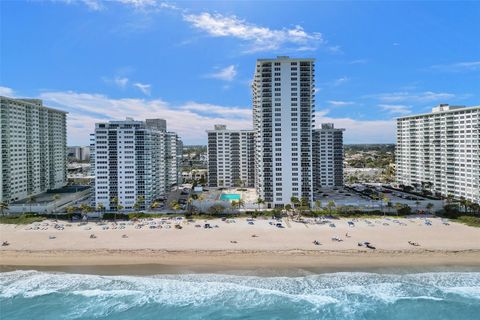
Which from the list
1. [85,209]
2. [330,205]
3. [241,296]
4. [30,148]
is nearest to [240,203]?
[330,205]

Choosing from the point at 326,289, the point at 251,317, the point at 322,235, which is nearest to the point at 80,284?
the point at 251,317

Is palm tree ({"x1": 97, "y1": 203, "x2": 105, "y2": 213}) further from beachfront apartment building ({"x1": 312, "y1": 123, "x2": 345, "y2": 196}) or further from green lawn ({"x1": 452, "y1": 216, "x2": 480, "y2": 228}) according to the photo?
green lawn ({"x1": 452, "y1": 216, "x2": 480, "y2": 228})

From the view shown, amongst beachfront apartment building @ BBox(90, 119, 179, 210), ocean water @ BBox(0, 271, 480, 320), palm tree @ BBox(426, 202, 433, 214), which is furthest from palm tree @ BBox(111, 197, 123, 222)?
palm tree @ BBox(426, 202, 433, 214)

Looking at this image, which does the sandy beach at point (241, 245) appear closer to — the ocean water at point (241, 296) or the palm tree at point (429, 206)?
the ocean water at point (241, 296)

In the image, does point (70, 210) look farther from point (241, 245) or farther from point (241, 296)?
point (241, 296)

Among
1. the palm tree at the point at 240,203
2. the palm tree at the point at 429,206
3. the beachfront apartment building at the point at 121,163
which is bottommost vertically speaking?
the palm tree at the point at 429,206

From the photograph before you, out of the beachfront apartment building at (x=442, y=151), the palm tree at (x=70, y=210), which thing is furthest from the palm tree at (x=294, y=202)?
the palm tree at (x=70, y=210)
